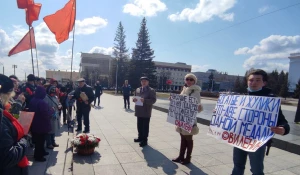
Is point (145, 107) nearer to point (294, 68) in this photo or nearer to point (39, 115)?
point (39, 115)

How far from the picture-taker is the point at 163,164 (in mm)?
4355

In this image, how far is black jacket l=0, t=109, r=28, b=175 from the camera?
1.70 m

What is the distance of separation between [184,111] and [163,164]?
1.22 metres

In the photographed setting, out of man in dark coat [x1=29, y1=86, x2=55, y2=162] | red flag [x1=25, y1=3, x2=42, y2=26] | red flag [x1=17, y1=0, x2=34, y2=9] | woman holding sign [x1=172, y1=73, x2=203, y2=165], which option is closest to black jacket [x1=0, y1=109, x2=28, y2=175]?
man in dark coat [x1=29, y1=86, x2=55, y2=162]

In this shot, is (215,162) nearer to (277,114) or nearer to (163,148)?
(163,148)

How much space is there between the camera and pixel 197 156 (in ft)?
16.3

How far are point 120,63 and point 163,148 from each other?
4077cm

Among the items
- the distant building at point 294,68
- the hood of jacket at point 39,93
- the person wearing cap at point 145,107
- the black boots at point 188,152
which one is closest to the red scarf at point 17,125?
the hood of jacket at point 39,93

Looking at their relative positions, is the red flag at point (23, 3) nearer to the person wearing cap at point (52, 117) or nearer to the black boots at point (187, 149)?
the person wearing cap at point (52, 117)

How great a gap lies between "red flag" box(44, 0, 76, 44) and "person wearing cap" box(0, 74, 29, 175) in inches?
204

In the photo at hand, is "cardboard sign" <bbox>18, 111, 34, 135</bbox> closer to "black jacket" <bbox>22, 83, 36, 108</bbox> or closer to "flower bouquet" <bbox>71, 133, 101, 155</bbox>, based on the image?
"flower bouquet" <bbox>71, 133, 101, 155</bbox>

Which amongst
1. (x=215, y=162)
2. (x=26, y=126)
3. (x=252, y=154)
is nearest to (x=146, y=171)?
(x=215, y=162)

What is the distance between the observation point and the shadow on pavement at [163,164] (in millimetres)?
4005

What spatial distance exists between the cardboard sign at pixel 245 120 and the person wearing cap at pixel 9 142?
262 centimetres
